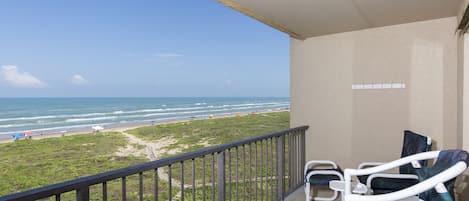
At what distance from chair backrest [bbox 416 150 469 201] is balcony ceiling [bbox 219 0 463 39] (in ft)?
5.39

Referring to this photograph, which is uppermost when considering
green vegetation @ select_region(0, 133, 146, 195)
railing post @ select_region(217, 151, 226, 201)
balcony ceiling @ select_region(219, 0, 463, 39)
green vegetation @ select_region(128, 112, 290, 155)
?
balcony ceiling @ select_region(219, 0, 463, 39)

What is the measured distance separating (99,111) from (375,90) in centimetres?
2918

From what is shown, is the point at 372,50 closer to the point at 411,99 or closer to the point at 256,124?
the point at 411,99

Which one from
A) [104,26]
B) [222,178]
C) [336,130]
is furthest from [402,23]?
[104,26]

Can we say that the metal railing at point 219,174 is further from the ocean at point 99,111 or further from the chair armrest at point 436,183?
the ocean at point 99,111

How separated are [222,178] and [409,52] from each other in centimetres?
266

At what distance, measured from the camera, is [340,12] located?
3.29 meters

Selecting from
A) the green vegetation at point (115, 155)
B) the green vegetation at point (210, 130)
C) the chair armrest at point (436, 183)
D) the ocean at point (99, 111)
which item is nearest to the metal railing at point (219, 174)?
the chair armrest at point (436, 183)

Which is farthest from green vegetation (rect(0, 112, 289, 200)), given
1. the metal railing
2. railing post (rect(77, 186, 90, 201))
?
railing post (rect(77, 186, 90, 201))

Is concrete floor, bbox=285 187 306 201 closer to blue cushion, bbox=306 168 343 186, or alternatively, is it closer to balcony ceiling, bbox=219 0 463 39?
blue cushion, bbox=306 168 343 186

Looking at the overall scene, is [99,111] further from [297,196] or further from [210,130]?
[297,196]

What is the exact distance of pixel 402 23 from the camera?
377 cm

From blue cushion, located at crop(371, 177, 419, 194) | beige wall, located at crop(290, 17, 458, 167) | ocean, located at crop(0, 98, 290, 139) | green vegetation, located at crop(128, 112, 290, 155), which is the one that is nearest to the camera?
blue cushion, located at crop(371, 177, 419, 194)

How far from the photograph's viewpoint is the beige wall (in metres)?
3.58
